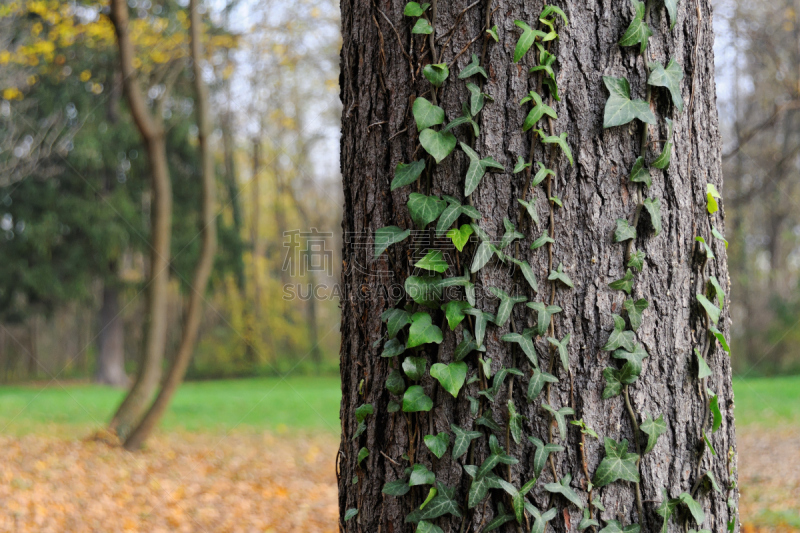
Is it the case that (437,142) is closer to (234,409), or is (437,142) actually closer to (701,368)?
(701,368)

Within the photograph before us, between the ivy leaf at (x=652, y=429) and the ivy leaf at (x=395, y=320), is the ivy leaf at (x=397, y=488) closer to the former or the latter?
the ivy leaf at (x=395, y=320)

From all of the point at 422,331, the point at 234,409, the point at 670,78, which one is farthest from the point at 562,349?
the point at 234,409

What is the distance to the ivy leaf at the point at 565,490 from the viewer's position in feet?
3.71

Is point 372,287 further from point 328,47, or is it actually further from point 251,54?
point 328,47

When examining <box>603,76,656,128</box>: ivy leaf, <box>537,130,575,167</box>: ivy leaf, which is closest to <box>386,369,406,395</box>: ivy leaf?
<box>537,130,575,167</box>: ivy leaf

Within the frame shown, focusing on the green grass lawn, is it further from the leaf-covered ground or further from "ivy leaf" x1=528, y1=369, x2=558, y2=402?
"ivy leaf" x1=528, y1=369, x2=558, y2=402

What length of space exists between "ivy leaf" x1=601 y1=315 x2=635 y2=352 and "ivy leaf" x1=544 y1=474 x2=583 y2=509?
0.90 feet

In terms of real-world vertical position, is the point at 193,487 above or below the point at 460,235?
below

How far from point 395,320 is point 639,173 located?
60 centimetres

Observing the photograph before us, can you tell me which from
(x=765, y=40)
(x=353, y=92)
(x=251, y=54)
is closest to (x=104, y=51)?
(x=251, y=54)

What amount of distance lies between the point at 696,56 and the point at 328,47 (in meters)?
13.0

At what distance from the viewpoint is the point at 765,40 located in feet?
21.1

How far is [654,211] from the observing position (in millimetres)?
1193

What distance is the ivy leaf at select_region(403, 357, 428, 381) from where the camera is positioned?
119 centimetres
